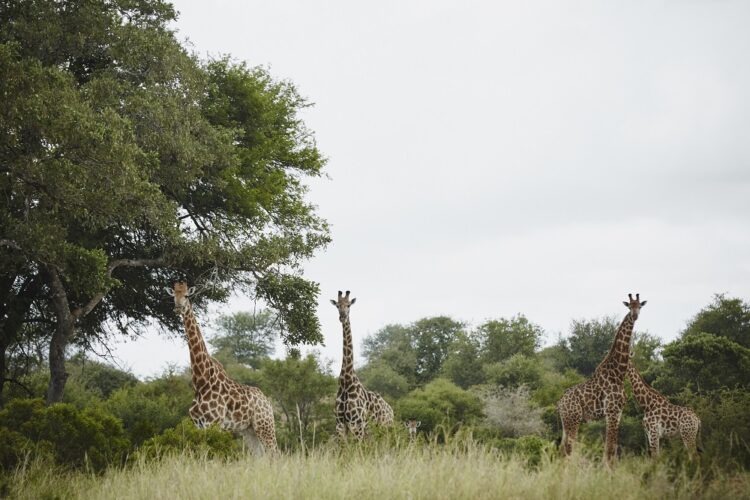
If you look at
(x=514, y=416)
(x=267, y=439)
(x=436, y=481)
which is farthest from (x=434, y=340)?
(x=436, y=481)

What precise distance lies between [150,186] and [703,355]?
18438mm

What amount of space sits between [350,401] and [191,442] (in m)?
3.20

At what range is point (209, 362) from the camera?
15.8m

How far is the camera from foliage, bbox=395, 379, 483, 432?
31.3m

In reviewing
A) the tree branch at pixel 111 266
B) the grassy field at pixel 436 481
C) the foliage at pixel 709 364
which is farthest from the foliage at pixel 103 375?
the grassy field at pixel 436 481

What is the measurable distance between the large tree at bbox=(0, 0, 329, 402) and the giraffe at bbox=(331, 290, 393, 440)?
19.1 ft

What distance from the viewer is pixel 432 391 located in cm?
3828

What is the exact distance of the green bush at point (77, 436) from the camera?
14.7 metres

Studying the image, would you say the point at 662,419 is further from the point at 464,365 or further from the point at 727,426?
the point at 464,365

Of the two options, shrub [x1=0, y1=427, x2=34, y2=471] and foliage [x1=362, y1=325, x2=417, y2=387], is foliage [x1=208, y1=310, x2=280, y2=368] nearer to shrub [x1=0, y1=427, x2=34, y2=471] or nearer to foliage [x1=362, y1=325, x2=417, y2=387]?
foliage [x1=362, y1=325, x2=417, y2=387]

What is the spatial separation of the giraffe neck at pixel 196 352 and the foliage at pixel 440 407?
15.7m

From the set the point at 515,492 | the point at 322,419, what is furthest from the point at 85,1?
the point at 322,419

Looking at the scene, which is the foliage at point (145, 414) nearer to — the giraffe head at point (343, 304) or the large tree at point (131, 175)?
the large tree at point (131, 175)

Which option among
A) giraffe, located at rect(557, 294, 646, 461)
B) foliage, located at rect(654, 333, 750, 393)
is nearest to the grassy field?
giraffe, located at rect(557, 294, 646, 461)
